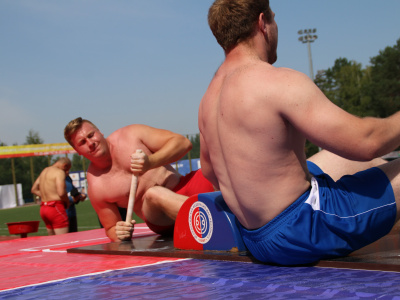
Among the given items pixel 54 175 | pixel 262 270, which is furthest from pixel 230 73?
pixel 54 175

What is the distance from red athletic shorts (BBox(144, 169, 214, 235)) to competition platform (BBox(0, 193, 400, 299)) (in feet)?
1.54

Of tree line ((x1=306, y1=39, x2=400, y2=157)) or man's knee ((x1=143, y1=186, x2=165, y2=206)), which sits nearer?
man's knee ((x1=143, y1=186, x2=165, y2=206))

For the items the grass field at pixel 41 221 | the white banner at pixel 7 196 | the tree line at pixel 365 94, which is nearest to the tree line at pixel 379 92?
the tree line at pixel 365 94

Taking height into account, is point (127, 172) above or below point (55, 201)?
above

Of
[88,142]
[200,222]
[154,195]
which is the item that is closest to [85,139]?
[88,142]

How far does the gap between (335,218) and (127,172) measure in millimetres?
2408

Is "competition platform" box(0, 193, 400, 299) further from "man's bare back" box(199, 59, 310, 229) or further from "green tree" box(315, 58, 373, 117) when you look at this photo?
"green tree" box(315, 58, 373, 117)

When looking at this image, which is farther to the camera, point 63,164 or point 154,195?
point 63,164

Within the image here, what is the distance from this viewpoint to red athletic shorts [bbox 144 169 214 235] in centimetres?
433

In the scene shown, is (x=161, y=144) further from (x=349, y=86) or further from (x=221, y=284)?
(x=349, y=86)

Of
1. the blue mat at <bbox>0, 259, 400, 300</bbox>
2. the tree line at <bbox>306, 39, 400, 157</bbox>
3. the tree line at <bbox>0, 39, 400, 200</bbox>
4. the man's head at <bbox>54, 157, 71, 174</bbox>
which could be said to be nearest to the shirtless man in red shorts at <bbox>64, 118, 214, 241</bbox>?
the blue mat at <bbox>0, 259, 400, 300</bbox>

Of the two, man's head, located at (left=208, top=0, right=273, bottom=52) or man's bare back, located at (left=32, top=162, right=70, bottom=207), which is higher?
man's head, located at (left=208, top=0, right=273, bottom=52)

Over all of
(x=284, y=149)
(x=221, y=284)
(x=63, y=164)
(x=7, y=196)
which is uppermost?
(x=7, y=196)

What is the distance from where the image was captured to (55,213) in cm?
863
